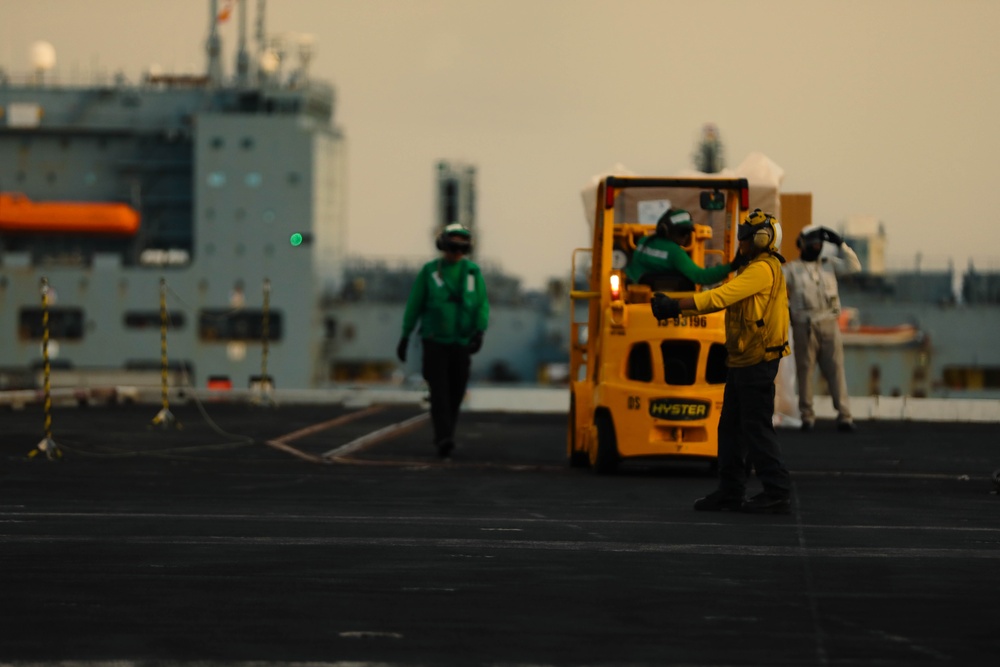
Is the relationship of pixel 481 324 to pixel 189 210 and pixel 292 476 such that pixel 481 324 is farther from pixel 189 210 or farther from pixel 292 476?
pixel 189 210

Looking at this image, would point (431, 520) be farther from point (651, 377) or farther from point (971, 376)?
point (971, 376)

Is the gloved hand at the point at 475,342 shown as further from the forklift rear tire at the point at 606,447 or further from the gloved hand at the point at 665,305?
the gloved hand at the point at 665,305

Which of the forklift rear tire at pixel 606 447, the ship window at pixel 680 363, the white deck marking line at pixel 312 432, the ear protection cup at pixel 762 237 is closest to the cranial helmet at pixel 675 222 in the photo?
the ship window at pixel 680 363

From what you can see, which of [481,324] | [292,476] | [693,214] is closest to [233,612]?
[292,476]

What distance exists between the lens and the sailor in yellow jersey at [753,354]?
396 inches

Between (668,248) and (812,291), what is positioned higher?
(668,248)

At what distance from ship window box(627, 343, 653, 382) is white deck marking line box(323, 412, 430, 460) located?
112 inches

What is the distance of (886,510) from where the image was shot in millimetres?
10391

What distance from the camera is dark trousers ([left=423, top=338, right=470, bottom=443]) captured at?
14633mm

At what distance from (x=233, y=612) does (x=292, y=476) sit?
6585 millimetres

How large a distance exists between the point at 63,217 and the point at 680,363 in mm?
60474

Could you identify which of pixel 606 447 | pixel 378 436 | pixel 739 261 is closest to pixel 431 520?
pixel 739 261

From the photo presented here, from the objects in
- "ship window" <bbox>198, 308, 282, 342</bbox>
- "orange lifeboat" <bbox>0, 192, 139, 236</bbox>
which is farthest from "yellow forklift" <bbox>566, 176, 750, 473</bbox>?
"ship window" <bbox>198, 308, 282, 342</bbox>

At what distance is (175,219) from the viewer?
75688 mm
